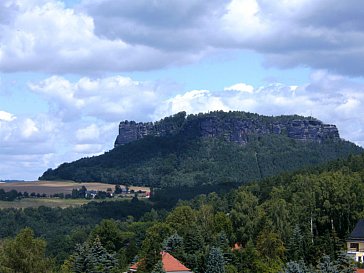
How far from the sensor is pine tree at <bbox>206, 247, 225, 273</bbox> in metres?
67.0

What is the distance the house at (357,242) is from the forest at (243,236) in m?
0.92

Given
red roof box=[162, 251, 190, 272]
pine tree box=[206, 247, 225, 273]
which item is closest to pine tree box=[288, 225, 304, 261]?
pine tree box=[206, 247, 225, 273]

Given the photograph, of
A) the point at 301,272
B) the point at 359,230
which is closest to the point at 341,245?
the point at 359,230

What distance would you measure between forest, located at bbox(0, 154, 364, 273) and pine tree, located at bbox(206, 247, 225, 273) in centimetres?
9

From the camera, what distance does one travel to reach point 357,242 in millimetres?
78875

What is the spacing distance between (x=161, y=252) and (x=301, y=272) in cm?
2704

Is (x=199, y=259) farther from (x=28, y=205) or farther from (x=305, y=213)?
(x=28, y=205)

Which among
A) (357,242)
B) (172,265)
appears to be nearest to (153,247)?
(172,265)

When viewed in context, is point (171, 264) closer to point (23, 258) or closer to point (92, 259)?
point (92, 259)

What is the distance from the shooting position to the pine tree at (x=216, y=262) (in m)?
67.0

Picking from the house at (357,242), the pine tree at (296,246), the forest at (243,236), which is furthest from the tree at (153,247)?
the house at (357,242)

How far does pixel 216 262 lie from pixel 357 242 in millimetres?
18881

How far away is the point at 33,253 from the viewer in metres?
58.1

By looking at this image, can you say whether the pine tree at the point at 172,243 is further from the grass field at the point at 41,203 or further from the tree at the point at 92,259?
the grass field at the point at 41,203
